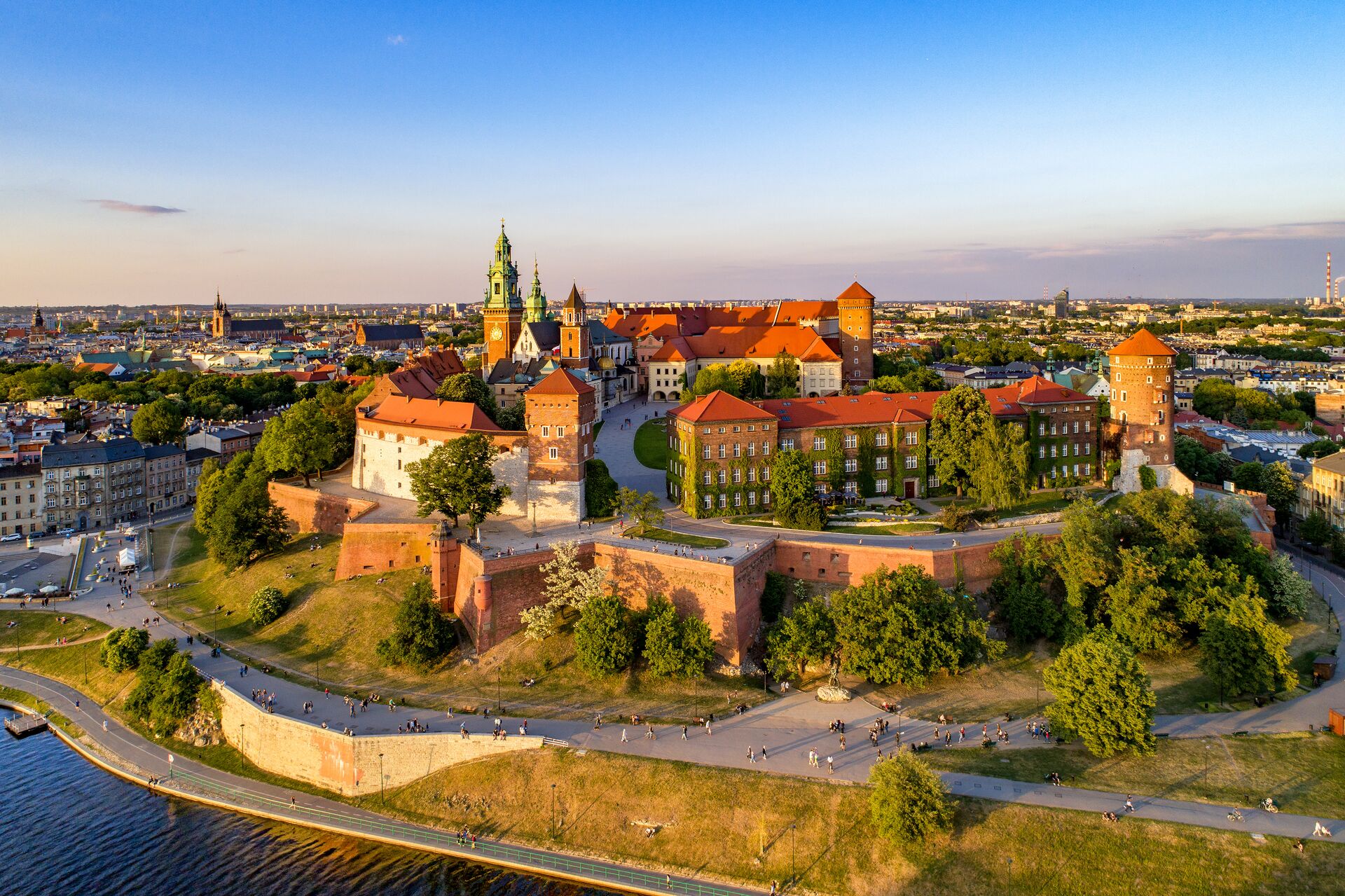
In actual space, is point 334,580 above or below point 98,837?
above

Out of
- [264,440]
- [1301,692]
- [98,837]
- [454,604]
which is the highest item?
[264,440]

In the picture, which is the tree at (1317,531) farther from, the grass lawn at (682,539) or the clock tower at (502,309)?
the clock tower at (502,309)

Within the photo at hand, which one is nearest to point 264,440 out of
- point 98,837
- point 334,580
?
point 334,580

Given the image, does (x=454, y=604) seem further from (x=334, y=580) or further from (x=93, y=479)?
(x=93, y=479)

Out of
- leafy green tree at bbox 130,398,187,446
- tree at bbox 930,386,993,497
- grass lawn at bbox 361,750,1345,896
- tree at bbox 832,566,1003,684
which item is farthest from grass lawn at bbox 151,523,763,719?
leafy green tree at bbox 130,398,187,446

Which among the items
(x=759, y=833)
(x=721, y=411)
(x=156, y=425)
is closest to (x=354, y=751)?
(x=759, y=833)

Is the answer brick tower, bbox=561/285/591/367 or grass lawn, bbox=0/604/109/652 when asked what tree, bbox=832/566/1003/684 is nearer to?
grass lawn, bbox=0/604/109/652

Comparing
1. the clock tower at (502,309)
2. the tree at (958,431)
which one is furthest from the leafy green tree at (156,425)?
the tree at (958,431)
